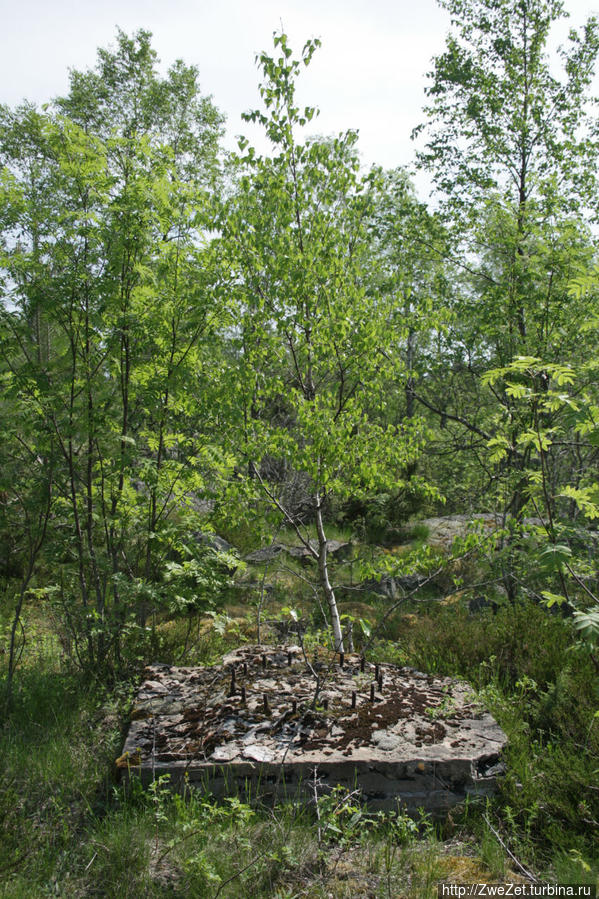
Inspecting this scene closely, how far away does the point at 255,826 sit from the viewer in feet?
9.97

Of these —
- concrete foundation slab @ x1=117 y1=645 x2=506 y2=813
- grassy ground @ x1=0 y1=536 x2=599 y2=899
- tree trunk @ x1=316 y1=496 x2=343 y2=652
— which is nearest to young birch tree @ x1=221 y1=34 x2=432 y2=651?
tree trunk @ x1=316 y1=496 x2=343 y2=652

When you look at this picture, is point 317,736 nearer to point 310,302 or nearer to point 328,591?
point 328,591

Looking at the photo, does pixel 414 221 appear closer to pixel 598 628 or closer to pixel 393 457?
pixel 393 457

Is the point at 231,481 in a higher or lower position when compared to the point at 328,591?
higher

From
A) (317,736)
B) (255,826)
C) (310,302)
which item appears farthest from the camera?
(310,302)

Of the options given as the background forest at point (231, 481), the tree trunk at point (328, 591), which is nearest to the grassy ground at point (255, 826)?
the background forest at point (231, 481)

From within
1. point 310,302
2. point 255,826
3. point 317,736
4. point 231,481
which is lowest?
point 255,826

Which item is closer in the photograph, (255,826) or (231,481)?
(255,826)

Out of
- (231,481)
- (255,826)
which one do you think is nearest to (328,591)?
(231,481)

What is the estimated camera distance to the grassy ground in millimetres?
2670

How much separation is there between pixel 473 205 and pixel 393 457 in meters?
5.14

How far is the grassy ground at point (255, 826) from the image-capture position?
2670 mm

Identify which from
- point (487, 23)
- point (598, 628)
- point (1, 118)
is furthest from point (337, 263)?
point (1, 118)

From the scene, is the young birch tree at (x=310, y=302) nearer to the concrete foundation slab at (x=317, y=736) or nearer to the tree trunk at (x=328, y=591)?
the tree trunk at (x=328, y=591)
